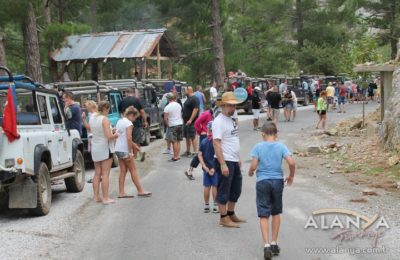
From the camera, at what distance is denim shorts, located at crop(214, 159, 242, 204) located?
28.7 feet

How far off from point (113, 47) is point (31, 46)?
989 centimetres

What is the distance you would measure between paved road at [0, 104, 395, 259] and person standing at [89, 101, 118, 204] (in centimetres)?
36

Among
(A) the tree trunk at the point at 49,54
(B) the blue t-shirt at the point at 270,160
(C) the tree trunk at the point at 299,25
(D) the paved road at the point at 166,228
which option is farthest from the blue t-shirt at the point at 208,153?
(C) the tree trunk at the point at 299,25

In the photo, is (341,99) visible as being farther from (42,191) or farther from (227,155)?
(227,155)

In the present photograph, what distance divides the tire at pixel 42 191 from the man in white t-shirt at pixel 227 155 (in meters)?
2.89

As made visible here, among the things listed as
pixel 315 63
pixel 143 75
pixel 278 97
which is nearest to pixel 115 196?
pixel 278 97

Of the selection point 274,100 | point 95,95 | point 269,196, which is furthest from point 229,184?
point 274,100

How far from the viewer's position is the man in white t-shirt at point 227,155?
8688mm

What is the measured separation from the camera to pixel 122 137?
Answer: 37.8 ft

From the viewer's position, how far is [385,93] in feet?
72.0

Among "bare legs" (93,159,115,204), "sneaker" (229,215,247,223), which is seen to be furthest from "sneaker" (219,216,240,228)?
"bare legs" (93,159,115,204)

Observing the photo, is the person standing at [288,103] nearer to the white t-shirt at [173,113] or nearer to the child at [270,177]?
the white t-shirt at [173,113]

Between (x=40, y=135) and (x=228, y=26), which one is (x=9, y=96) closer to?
(x=40, y=135)

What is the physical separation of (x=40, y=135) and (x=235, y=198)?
3.44m
